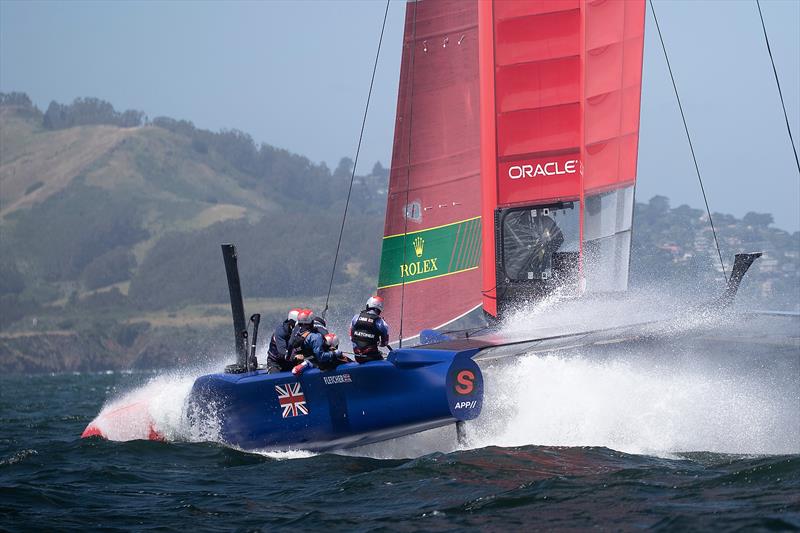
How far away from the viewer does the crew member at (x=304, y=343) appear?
402 inches

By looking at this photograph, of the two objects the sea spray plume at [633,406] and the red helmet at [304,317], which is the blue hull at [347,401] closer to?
the red helmet at [304,317]

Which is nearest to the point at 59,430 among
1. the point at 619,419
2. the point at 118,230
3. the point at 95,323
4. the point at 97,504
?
the point at 97,504

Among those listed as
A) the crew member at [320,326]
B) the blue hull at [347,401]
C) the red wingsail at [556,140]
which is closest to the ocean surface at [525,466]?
the blue hull at [347,401]

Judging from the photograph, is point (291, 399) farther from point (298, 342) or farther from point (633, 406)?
point (633, 406)

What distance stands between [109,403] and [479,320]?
4.62 m

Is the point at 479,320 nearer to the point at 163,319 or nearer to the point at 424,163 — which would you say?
the point at 424,163

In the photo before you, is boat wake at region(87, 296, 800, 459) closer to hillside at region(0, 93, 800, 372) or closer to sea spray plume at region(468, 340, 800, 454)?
sea spray plume at region(468, 340, 800, 454)

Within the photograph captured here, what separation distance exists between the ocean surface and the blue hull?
0.74 ft

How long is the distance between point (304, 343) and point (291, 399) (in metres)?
0.52

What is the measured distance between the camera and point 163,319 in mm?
119812

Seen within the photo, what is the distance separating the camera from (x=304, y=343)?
1038 centimetres

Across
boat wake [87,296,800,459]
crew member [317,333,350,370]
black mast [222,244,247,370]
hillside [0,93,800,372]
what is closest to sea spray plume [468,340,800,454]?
boat wake [87,296,800,459]

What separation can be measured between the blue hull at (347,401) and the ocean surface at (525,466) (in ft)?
0.74

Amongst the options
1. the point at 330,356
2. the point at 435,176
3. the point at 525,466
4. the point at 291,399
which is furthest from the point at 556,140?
the point at 525,466
